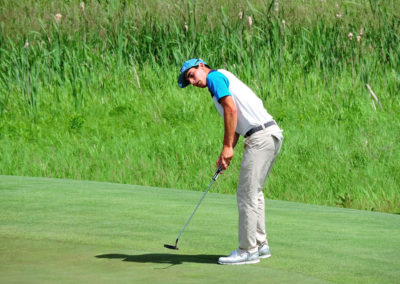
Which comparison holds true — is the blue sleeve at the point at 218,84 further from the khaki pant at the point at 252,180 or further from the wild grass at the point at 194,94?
the wild grass at the point at 194,94

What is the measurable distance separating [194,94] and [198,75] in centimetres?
846

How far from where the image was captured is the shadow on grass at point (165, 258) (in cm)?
593

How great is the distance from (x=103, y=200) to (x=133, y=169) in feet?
9.01

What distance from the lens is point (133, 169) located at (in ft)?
38.4

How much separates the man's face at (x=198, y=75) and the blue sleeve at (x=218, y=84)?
4.0 inches

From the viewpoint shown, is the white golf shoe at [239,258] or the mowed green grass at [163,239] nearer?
the mowed green grass at [163,239]

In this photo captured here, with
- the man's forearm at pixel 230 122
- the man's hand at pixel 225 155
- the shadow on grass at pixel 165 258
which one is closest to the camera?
the man's forearm at pixel 230 122

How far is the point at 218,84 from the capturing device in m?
5.74

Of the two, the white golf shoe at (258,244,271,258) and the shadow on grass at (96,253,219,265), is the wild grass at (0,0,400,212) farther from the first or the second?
the shadow on grass at (96,253,219,265)

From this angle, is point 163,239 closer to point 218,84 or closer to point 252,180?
point 252,180

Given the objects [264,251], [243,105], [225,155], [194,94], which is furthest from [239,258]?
[194,94]

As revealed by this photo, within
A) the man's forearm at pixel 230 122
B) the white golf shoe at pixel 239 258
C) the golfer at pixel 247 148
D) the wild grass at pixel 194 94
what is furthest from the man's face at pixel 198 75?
the wild grass at pixel 194 94

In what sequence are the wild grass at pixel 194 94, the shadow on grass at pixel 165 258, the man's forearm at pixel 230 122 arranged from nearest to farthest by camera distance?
the man's forearm at pixel 230 122 < the shadow on grass at pixel 165 258 < the wild grass at pixel 194 94

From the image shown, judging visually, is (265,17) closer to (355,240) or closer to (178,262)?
(355,240)
